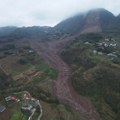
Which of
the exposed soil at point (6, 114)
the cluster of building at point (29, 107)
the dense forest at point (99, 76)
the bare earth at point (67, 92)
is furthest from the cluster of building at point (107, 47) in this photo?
the exposed soil at point (6, 114)

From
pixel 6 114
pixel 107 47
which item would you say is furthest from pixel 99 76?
pixel 107 47

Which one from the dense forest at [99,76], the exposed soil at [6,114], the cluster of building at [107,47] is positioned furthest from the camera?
the cluster of building at [107,47]

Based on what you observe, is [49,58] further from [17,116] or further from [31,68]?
[17,116]

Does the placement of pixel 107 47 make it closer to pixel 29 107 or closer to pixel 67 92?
pixel 67 92

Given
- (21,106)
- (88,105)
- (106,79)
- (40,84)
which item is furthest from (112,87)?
(21,106)

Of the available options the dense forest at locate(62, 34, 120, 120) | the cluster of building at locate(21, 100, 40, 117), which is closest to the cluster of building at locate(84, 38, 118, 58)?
the dense forest at locate(62, 34, 120, 120)

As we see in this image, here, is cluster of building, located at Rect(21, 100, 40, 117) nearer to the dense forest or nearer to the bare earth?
the bare earth

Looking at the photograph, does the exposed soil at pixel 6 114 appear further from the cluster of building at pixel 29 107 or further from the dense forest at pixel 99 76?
the dense forest at pixel 99 76

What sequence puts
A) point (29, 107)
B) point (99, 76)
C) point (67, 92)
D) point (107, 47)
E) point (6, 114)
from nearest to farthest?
1. point (6, 114)
2. point (29, 107)
3. point (67, 92)
4. point (99, 76)
5. point (107, 47)

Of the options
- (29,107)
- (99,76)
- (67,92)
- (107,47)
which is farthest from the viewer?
(107,47)

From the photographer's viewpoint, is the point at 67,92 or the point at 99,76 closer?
the point at 67,92

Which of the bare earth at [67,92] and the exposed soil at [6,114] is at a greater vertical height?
the exposed soil at [6,114]
